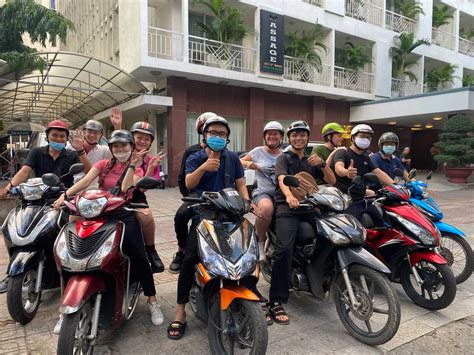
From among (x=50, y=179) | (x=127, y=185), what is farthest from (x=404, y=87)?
(x=50, y=179)

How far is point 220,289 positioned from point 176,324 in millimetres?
751

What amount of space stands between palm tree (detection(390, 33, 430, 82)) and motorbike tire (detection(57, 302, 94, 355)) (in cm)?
2009

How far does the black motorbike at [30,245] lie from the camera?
2955 mm

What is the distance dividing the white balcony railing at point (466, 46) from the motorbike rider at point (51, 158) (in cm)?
2611

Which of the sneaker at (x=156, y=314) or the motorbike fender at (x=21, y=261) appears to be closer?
the motorbike fender at (x=21, y=261)

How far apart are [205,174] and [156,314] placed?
134 cm

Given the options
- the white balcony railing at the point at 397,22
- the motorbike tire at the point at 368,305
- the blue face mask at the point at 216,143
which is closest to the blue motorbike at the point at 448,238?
the motorbike tire at the point at 368,305

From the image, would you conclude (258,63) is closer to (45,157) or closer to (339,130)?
(339,130)

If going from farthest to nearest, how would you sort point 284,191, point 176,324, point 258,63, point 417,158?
point 417,158, point 258,63, point 284,191, point 176,324

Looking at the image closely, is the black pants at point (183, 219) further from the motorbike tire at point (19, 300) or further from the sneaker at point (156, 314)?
the motorbike tire at point (19, 300)

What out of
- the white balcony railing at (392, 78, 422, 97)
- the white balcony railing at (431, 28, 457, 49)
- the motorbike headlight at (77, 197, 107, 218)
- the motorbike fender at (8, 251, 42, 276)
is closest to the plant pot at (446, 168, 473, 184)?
the white balcony railing at (392, 78, 422, 97)

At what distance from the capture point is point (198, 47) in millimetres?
13664

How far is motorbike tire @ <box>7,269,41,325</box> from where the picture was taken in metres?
2.91

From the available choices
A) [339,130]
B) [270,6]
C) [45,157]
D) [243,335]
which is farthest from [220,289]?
[270,6]
